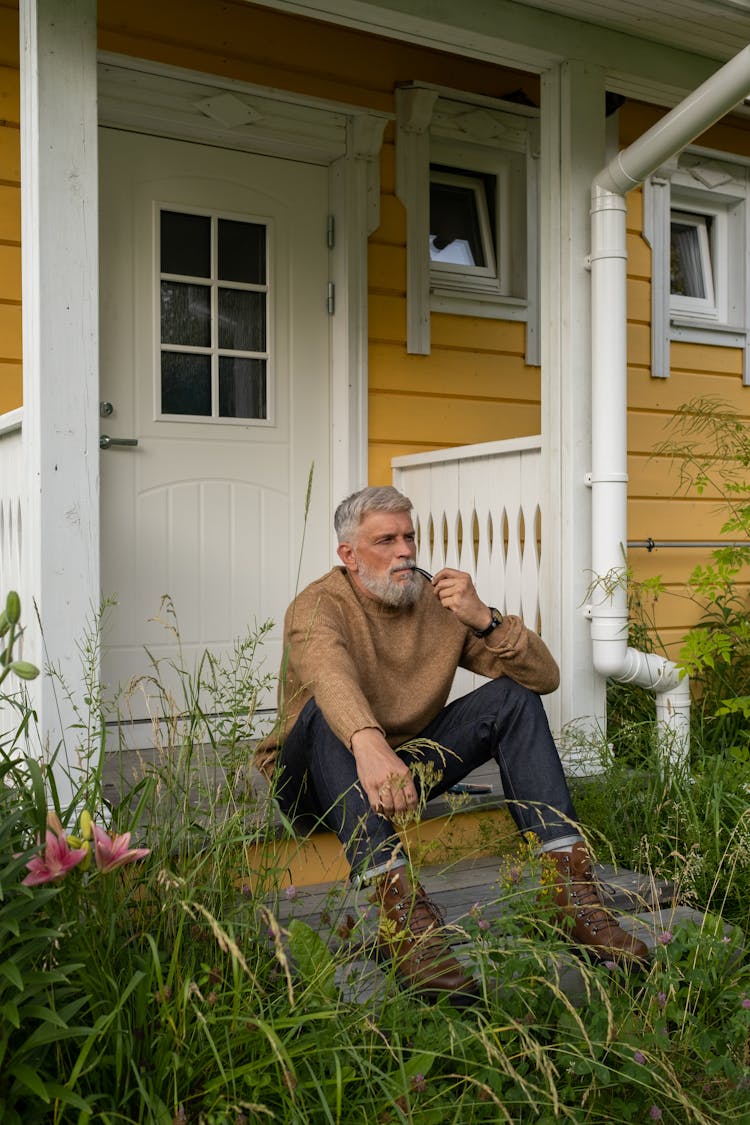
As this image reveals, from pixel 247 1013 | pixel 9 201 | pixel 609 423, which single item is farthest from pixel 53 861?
pixel 9 201

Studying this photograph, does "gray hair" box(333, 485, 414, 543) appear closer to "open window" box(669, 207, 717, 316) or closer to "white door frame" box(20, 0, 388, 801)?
"white door frame" box(20, 0, 388, 801)

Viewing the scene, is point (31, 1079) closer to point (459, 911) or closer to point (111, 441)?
point (459, 911)

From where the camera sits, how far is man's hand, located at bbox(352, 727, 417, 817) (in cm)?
225

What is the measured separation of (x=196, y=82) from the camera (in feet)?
13.8

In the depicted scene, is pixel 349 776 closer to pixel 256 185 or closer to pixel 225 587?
pixel 225 587

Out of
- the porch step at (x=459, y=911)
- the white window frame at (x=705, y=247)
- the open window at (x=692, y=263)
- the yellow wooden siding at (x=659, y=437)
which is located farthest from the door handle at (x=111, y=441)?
the open window at (x=692, y=263)

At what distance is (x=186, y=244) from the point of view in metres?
4.32

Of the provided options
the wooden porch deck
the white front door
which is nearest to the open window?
the white front door

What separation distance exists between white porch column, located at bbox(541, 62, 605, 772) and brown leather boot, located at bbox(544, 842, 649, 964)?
1.23 metres

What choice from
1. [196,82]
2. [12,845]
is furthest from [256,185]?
[12,845]

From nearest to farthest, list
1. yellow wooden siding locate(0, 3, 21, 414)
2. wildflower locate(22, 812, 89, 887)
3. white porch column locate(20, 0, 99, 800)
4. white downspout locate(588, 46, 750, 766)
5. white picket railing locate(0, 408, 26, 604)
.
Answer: wildflower locate(22, 812, 89, 887) → white porch column locate(20, 0, 99, 800) → white picket railing locate(0, 408, 26, 604) → white downspout locate(588, 46, 750, 766) → yellow wooden siding locate(0, 3, 21, 414)

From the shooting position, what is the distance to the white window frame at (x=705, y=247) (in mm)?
5320

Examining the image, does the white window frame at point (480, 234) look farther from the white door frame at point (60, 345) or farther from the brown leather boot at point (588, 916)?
the brown leather boot at point (588, 916)

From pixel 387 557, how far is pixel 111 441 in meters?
1.57
